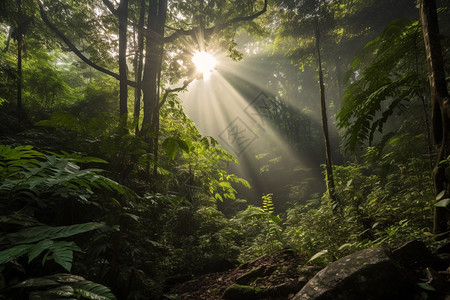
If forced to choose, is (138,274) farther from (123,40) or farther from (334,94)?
(334,94)

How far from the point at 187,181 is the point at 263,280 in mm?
3235

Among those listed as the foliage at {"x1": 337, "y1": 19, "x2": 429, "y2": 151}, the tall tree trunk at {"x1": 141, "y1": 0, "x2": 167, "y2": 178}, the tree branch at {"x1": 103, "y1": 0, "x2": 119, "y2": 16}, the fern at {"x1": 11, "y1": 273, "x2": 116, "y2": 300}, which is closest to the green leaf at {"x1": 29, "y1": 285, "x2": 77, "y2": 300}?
the fern at {"x1": 11, "y1": 273, "x2": 116, "y2": 300}

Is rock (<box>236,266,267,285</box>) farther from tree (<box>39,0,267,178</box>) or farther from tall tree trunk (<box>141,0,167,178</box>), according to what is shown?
tall tree trunk (<box>141,0,167,178</box>)

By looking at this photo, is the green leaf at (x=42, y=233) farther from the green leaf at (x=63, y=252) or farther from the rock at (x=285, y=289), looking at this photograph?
the rock at (x=285, y=289)

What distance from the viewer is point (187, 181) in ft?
18.7

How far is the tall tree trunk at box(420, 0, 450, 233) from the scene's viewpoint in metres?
2.07

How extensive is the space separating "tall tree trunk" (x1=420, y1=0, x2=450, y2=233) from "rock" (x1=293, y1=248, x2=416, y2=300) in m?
0.84

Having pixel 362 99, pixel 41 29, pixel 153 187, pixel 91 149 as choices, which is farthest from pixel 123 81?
pixel 362 99

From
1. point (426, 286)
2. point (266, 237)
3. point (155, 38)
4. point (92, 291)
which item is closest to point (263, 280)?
point (266, 237)

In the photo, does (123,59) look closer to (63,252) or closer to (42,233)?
(42,233)

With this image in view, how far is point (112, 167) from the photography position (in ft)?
10.2

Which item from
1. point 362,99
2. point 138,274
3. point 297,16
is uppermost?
point 297,16

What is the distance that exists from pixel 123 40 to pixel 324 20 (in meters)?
7.73

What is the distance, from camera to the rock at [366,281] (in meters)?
1.72
